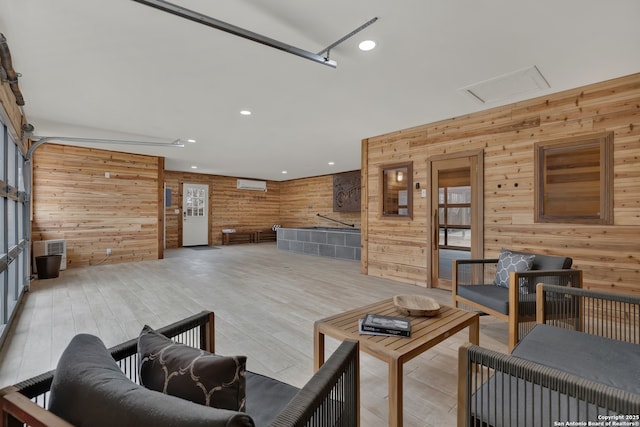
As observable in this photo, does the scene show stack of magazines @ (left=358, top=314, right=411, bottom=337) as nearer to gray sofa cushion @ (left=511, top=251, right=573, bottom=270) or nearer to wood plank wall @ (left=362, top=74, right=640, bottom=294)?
gray sofa cushion @ (left=511, top=251, right=573, bottom=270)

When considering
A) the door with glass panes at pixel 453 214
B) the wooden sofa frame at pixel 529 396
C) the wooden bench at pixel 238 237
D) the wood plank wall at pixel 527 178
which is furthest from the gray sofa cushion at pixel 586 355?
the wooden bench at pixel 238 237

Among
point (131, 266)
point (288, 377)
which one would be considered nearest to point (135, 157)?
point (131, 266)

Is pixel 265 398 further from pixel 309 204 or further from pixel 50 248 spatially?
pixel 309 204

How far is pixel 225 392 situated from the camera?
0.80 meters

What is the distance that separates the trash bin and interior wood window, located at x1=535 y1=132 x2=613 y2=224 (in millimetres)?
7149

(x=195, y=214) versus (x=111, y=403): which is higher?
(x=195, y=214)

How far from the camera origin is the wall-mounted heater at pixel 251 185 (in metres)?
11.3

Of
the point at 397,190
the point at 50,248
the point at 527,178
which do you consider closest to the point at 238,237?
the point at 50,248

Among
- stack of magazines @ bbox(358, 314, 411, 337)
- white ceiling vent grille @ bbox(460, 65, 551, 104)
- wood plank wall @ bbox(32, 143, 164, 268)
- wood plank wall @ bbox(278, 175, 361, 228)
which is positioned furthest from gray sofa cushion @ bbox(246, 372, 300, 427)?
wood plank wall @ bbox(278, 175, 361, 228)

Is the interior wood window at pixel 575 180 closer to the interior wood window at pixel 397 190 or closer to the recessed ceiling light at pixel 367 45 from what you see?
the interior wood window at pixel 397 190

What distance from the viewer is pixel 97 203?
6.25 meters

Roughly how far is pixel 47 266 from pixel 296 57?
17.5 ft

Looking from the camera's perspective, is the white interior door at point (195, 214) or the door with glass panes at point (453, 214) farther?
the white interior door at point (195, 214)

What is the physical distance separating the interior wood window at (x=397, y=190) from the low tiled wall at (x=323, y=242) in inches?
82.1
